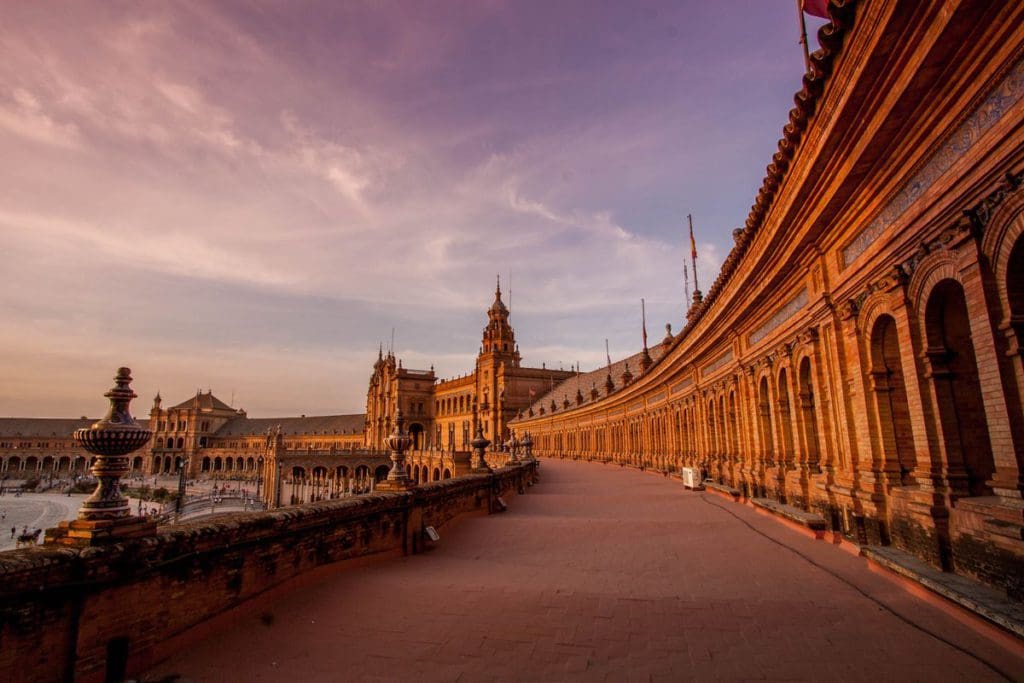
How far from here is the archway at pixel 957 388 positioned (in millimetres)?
6445

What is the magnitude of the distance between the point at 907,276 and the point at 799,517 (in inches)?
202

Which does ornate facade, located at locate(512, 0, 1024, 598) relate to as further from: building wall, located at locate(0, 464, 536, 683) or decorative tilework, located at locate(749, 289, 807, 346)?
building wall, located at locate(0, 464, 536, 683)

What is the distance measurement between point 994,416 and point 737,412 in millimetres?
11764

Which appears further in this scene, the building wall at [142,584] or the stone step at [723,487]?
the stone step at [723,487]

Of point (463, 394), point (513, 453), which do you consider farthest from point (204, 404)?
point (513, 453)

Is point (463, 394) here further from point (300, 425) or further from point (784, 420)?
point (784, 420)

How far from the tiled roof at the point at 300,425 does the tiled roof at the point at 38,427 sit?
20610 mm

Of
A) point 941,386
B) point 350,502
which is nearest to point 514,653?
point 350,502

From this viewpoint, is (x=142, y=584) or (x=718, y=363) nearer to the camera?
(x=142, y=584)

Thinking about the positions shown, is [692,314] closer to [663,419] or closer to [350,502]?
[663,419]

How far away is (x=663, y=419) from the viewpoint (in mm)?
29703

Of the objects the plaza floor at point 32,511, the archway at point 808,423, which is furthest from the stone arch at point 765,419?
the plaza floor at point 32,511

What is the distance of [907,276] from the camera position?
698 cm

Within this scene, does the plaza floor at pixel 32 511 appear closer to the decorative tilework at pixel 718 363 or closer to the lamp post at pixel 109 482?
the decorative tilework at pixel 718 363
